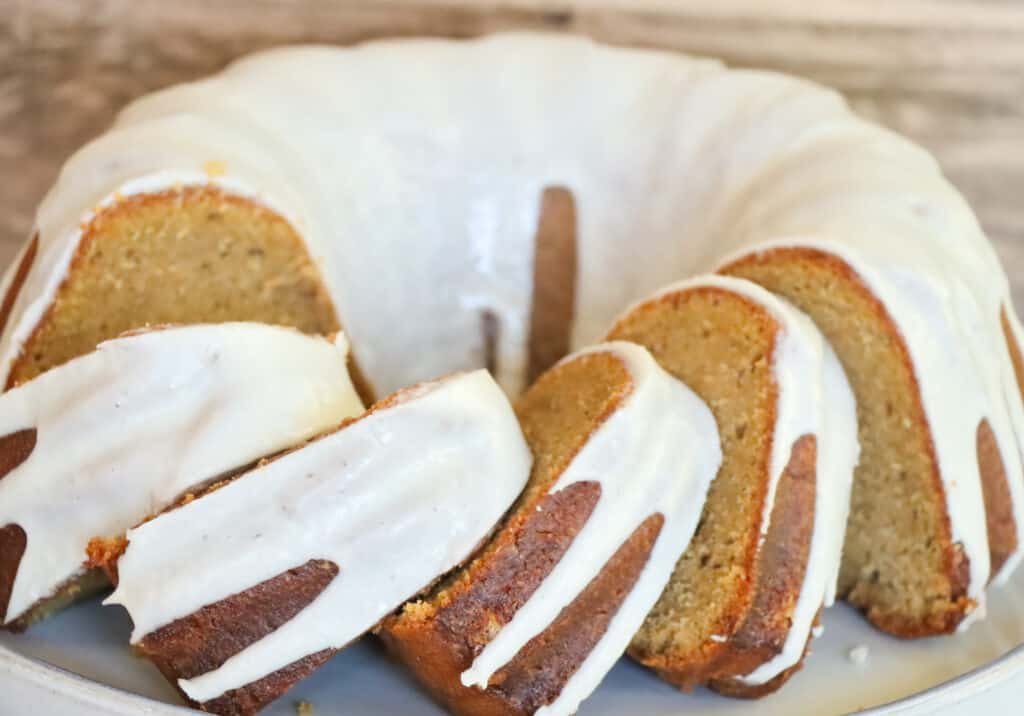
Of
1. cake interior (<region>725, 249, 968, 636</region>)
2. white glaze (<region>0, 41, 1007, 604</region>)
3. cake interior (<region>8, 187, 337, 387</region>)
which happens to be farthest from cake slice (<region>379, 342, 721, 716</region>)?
cake interior (<region>8, 187, 337, 387</region>)

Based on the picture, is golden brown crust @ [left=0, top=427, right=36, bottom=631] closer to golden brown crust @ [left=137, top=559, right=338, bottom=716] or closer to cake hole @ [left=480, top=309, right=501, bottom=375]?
golden brown crust @ [left=137, top=559, right=338, bottom=716]

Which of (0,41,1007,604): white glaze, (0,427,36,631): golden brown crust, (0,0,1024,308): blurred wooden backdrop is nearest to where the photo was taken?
(0,427,36,631): golden brown crust

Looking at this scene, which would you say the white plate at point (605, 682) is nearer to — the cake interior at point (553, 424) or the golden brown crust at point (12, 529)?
the golden brown crust at point (12, 529)

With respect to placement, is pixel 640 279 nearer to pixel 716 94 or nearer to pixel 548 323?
pixel 548 323

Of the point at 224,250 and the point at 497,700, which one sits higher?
the point at 224,250

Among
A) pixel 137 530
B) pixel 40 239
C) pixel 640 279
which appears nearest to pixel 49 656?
pixel 137 530

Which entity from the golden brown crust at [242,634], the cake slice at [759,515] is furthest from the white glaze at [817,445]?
the golden brown crust at [242,634]
